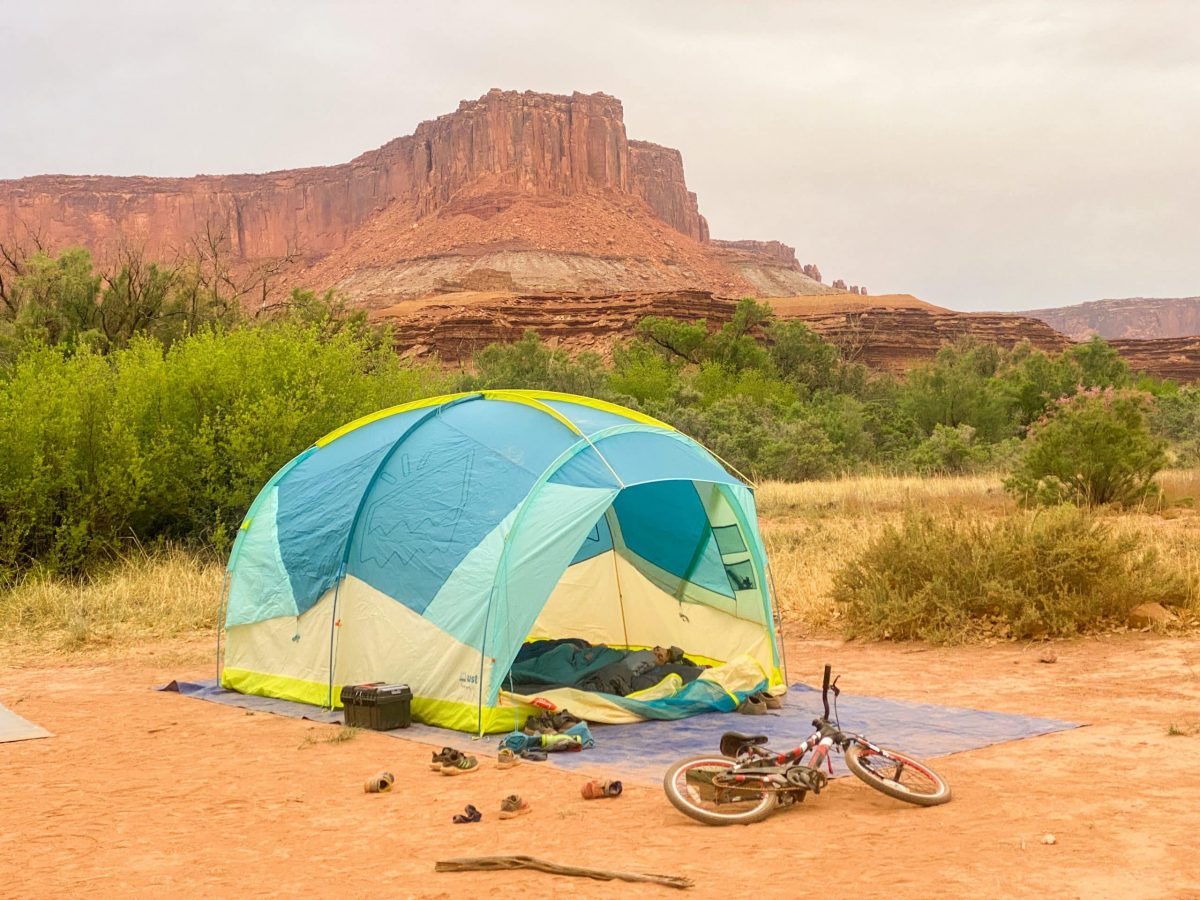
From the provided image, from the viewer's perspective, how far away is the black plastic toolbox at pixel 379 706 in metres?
7.92

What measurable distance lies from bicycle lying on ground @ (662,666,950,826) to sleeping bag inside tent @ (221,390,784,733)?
2151 mm

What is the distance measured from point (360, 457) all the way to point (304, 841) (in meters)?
4.13

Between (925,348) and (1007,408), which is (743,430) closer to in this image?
(1007,408)

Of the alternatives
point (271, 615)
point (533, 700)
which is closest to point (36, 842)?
point (533, 700)

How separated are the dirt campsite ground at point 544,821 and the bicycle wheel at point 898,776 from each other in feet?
0.28

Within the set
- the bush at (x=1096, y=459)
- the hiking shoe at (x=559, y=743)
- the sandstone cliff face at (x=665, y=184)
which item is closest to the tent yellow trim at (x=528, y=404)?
the hiking shoe at (x=559, y=743)

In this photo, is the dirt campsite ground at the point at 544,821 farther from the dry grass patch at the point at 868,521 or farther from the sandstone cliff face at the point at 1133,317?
the sandstone cliff face at the point at 1133,317

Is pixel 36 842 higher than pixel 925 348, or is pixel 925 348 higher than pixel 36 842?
pixel 925 348

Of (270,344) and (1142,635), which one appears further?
(270,344)

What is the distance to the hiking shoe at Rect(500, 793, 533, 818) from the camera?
19.3 ft

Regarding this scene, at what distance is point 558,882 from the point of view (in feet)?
15.8

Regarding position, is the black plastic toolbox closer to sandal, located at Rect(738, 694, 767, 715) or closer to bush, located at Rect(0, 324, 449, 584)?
sandal, located at Rect(738, 694, 767, 715)

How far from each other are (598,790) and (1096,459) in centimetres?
1350

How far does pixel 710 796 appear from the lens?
579 centimetres
